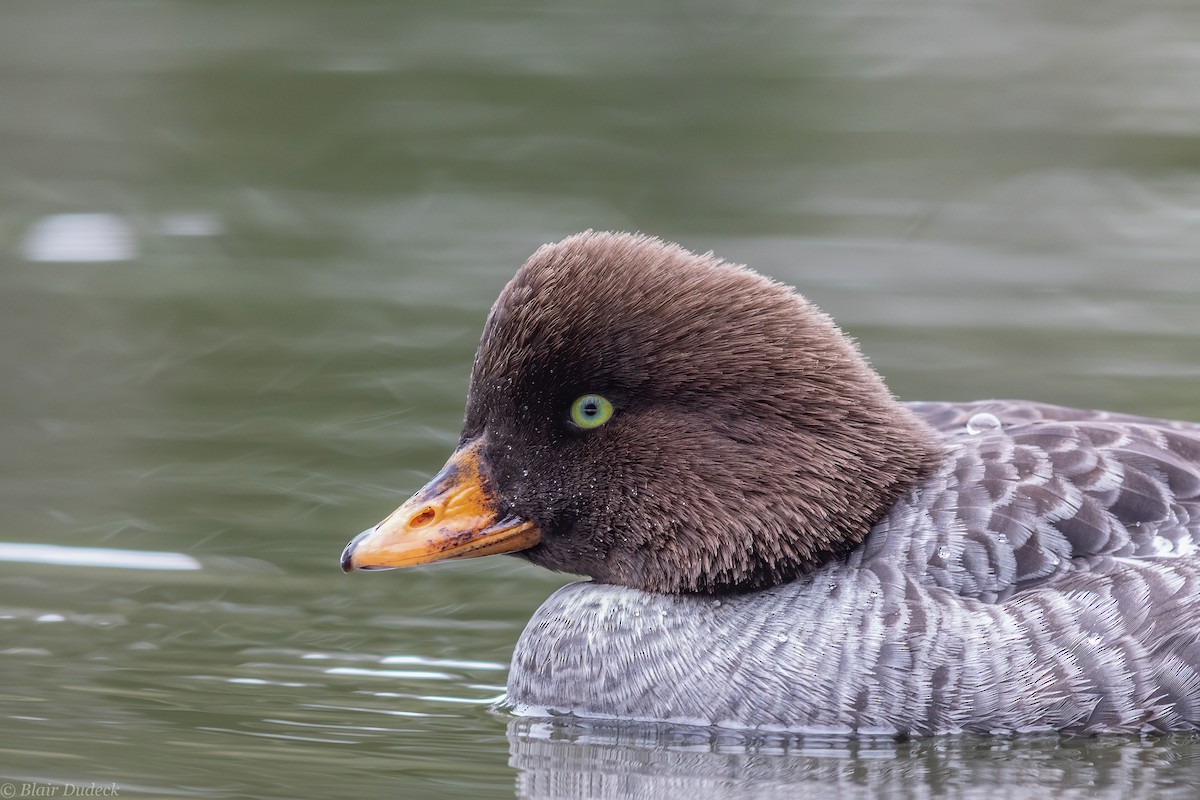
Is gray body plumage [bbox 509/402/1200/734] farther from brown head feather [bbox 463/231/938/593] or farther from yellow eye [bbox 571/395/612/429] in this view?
yellow eye [bbox 571/395/612/429]

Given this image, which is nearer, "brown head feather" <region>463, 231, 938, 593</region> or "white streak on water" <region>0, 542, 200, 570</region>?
"brown head feather" <region>463, 231, 938, 593</region>

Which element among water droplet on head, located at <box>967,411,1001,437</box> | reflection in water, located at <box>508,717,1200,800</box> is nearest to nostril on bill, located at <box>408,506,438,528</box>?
reflection in water, located at <box>508,717,1200,800</box>

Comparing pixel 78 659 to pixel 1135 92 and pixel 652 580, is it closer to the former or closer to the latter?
pixel 652 580

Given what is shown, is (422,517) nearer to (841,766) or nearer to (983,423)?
(841,766)

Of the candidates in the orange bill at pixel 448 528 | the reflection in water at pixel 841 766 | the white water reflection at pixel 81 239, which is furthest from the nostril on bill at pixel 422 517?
the white water reflection at pixel 81 239

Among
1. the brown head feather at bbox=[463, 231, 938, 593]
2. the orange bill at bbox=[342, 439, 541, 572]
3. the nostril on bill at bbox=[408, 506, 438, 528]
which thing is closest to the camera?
the brown head feather at bbox=[463, 231, 938, 593]

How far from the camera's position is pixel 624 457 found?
815 cm

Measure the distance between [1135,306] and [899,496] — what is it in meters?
5.65

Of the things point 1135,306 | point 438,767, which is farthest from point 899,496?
point 1135,306

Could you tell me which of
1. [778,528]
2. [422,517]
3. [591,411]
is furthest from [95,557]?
[778,528]

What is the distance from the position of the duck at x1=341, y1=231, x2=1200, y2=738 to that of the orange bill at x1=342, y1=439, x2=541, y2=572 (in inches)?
0.4

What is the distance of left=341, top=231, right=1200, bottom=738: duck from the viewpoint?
24.7 ft

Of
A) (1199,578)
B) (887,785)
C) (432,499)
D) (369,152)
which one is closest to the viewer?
(887,785)

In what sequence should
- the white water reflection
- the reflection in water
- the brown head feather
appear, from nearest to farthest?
the reflection in water → the brown head feather → the white water reflection
